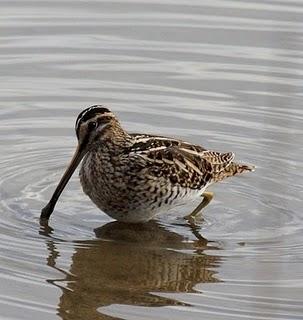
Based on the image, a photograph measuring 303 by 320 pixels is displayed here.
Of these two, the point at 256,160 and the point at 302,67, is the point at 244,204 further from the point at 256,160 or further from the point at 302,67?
the point at 302,67

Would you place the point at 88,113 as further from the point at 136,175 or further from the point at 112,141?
the point at 136,175

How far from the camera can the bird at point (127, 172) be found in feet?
30.3

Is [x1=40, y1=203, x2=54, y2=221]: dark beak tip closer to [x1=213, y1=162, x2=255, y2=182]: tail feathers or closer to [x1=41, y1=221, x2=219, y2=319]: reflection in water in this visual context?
[x1=41, y1=221, x2=219, y2=319]: reflection in water

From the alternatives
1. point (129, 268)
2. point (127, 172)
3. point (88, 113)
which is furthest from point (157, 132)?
point (129, 268)

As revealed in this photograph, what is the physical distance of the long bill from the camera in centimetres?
925

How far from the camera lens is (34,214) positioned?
935cm

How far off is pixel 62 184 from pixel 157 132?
1.83m

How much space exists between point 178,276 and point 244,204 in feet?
4.41

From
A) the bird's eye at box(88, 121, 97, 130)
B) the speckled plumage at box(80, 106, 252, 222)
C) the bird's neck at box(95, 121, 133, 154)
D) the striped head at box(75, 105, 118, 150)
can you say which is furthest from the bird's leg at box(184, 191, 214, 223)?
the bird's eye at box(88, 121, 97, 130)

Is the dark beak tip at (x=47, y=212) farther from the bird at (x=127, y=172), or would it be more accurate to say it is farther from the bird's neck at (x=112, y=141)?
the bird's neck at (x=112, y=141)

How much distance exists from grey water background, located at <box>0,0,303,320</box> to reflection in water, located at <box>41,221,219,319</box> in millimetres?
13

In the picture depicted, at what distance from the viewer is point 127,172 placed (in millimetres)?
9273

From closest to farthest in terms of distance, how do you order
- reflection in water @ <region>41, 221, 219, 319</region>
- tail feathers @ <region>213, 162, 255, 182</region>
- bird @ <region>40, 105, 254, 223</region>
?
reflection in water @ <region>41, 221, 219, 319</region>
bird @ <region>40, 105, 254, 223</region>
tail feathers @ <region>213, 162, 255, 182</region>

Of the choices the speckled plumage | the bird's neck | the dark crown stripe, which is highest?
the dark crown stripe
